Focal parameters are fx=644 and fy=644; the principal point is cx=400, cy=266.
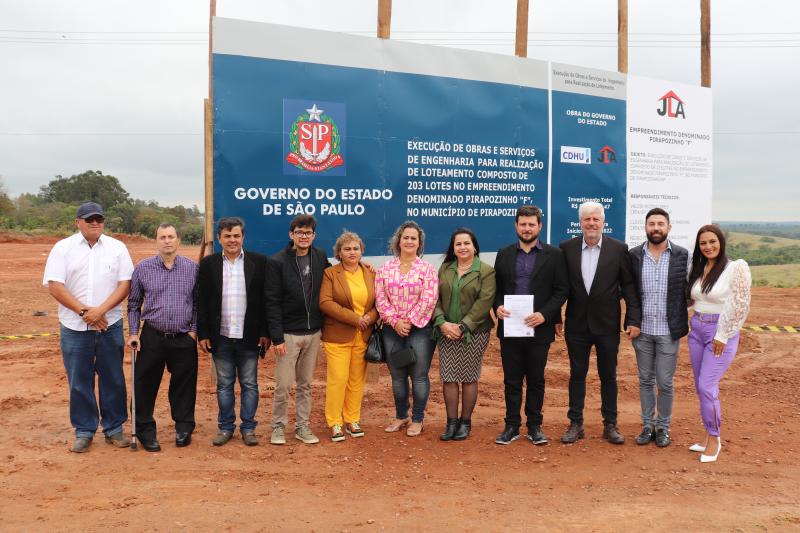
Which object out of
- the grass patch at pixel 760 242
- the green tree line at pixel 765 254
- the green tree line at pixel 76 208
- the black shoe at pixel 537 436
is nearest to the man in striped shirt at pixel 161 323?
the black shoe at pixel 537 436

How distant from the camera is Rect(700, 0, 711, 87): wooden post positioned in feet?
31.7

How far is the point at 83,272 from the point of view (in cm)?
462

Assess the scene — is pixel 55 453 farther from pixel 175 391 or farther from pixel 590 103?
pixel 590 103

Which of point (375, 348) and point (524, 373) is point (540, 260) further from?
point (375, 348)

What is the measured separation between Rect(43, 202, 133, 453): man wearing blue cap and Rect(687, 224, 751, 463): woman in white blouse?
4.16m

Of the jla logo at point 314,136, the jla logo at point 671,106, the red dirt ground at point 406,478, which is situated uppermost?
the jla logo at point 671,106

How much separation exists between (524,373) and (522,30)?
16.3ft

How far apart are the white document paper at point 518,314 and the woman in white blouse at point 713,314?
46.2 inches

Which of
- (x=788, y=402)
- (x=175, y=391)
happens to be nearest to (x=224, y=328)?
(x=175, y=391)

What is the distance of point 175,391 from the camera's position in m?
4.87

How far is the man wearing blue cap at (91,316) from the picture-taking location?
15.0ft

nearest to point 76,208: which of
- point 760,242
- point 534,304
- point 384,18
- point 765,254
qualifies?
point 384,18

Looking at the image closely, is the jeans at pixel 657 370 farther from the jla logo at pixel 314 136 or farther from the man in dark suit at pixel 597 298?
the jla logo at pixel 314 136

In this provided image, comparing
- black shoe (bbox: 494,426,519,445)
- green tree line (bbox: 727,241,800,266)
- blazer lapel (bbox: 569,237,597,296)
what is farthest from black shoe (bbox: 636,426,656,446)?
green tree line (bbox: 727,241,800,266)
